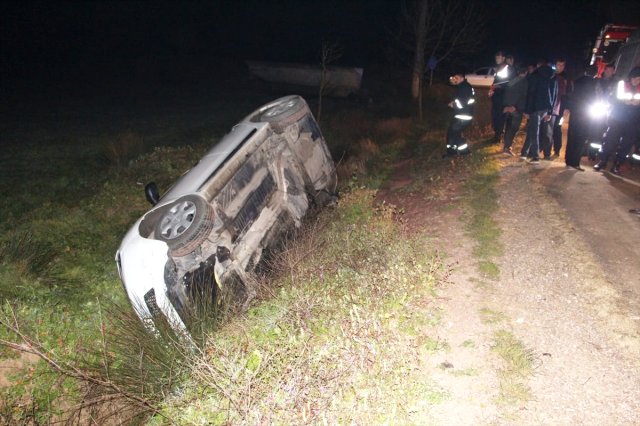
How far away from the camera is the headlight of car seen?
621 cm

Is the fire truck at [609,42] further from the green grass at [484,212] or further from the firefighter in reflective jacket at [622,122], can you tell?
the green grass at [484,212]

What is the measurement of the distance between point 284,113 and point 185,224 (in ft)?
6.21

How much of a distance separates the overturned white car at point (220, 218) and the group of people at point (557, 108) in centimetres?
397

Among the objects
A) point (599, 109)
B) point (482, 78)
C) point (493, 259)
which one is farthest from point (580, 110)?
point (482, 78)

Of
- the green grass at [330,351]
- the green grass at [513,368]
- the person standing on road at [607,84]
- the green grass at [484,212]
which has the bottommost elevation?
the green grass at [513,368]

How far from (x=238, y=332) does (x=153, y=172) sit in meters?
6.38

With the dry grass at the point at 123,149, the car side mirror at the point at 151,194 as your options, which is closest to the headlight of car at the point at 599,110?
the car side mirror at the point at 151,194

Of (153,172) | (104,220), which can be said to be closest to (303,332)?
(104,220)

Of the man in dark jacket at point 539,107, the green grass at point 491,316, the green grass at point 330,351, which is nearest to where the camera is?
the green grass at point 330,351

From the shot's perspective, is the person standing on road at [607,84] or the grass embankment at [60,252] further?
the person standing on road at [607,84]

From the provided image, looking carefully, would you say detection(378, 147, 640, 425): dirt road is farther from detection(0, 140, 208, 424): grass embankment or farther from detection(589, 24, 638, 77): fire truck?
detection(589, 24, 638, 77): fire truck

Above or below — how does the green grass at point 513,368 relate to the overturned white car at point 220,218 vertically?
below

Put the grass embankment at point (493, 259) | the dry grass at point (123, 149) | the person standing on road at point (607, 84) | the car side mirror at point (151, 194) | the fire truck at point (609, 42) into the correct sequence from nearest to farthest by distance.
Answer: the grass embankment at point (493, 259), the car side mirror at point (151, 194), the person standing on road at point (607, 84), the dry grass at point (123, 149), the fire truck at point (609, 42)

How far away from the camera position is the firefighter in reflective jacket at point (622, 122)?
235 inches
